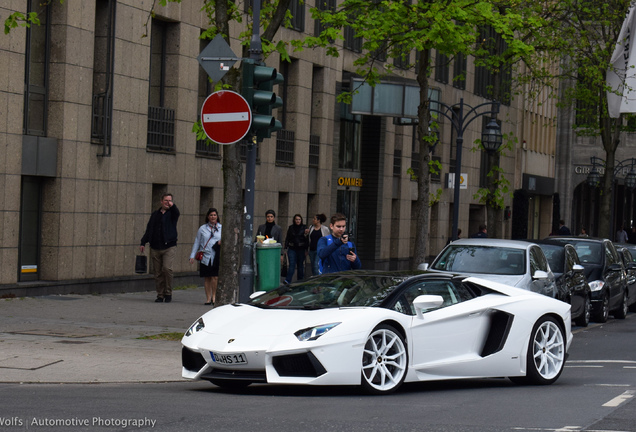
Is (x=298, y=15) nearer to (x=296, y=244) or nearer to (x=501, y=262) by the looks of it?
(x=296, y=244)

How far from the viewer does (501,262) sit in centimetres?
1806

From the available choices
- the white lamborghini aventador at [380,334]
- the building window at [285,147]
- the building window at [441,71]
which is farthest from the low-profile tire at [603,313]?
the building window at [441,71]

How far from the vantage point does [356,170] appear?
37.8 metres

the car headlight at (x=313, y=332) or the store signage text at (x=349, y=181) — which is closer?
the car headlight at (x=313, y=332)

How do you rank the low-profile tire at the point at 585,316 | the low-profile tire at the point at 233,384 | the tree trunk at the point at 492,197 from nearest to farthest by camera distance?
the low-profile tire at the point at 233,384 < the low-profile tire at the point at 585,316 < the tree trunk at the point at 492,197

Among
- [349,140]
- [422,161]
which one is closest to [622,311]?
[422,161]

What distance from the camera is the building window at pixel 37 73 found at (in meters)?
21.8

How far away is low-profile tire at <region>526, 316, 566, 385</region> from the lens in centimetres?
1163

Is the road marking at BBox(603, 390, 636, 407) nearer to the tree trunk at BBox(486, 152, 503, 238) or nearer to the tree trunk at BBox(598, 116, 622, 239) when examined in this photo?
the tree trunk at BBox(486, 152, 503, 238)

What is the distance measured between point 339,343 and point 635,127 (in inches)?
1414

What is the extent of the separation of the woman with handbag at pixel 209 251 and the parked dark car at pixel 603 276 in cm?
645

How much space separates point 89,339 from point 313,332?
17.9 ft

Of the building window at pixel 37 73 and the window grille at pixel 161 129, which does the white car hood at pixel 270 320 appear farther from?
the window grille at pixel 161 129

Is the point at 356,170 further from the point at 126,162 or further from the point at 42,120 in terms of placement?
the point at 42,120
